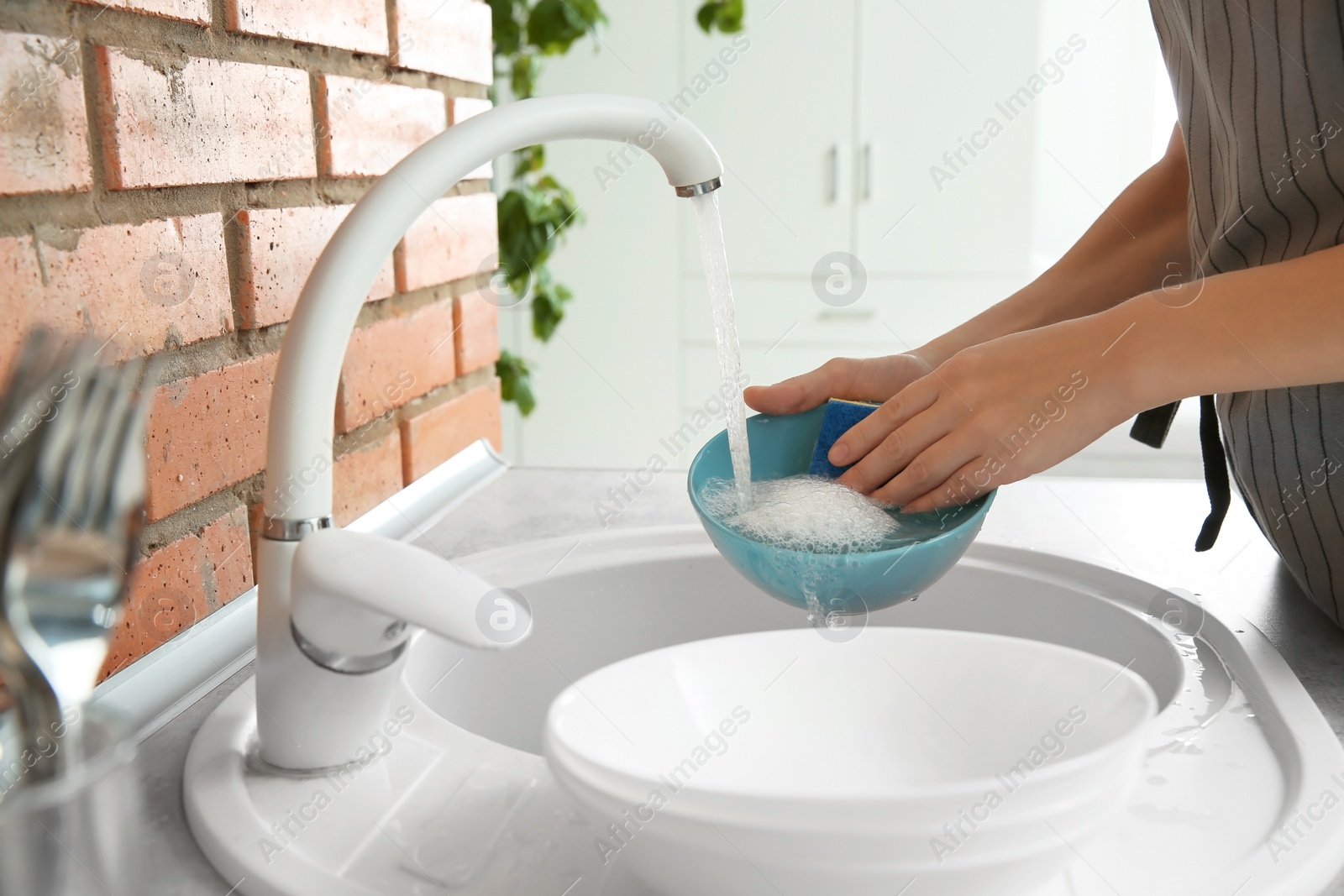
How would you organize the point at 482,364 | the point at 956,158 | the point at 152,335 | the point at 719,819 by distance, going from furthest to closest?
the point at 956,158 → the point at 482,364 → the point at 152,335 → the point at 719,819

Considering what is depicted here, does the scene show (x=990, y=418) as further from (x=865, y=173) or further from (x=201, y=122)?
(x=865, y=173)

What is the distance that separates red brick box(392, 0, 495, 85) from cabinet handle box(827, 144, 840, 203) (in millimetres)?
1624

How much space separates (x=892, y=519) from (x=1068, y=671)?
20 cm

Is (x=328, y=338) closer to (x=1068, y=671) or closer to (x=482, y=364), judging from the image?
(x=1068, y=671)

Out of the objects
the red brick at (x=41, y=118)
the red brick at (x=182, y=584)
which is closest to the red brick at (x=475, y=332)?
the red brick at (x=182, y=584)

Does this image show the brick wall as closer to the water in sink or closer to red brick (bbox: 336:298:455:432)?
red brick (bbox: 336:298:455:432)

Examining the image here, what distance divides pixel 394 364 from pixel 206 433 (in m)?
0.25

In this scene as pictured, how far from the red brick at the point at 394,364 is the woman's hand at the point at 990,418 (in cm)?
35

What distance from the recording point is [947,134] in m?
2.42

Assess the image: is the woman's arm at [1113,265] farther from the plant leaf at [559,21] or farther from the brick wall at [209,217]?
the plant leaf at [559,21]

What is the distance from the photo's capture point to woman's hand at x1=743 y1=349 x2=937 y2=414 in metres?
0.65

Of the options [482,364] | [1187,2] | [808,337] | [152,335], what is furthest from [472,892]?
[808,337]

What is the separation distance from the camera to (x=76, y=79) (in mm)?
468

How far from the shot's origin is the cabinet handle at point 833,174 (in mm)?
2473
